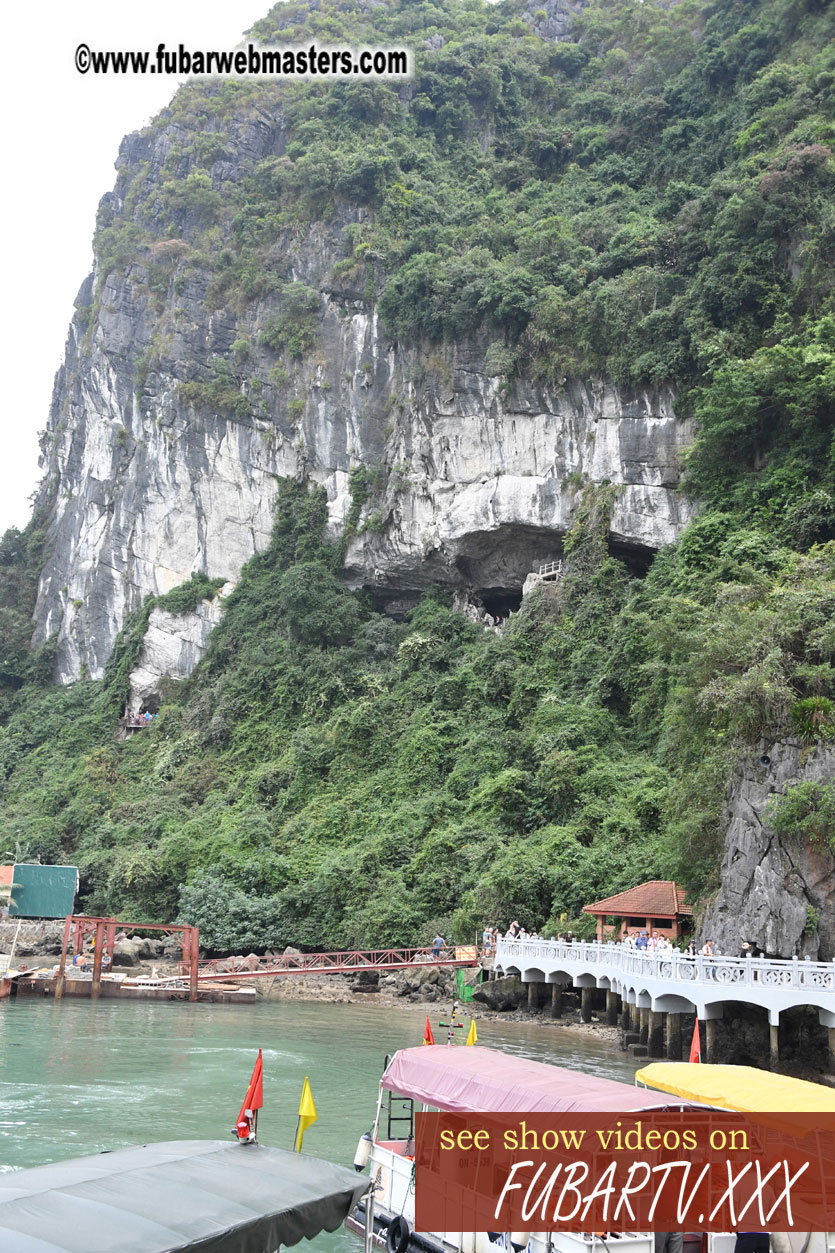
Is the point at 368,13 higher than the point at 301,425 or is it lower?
higher

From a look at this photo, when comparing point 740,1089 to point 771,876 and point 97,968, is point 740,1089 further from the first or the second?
point 97,968

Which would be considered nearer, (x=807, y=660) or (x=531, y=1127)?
(x=531, y=1127)

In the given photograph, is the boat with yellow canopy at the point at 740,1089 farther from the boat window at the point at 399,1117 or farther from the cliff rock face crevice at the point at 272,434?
the cliff rock face crevice at the point at 272,434

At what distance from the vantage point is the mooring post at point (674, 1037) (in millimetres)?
17656

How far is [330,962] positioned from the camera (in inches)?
1222

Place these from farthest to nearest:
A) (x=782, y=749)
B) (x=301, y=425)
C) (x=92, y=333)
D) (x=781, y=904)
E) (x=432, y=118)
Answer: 1. (x=92, y=333)
2. (x=432, y=118)
3. (x=301, y=425)
4. (x=782, y=749)
5. (x=781, y=904)

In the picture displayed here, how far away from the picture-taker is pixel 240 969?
2950 cm

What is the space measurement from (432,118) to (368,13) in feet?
41.8

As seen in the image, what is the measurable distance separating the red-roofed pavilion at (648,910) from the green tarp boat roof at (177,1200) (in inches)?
591

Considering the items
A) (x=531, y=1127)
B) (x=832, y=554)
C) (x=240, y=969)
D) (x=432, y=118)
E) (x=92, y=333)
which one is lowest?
(x=240, y=969)

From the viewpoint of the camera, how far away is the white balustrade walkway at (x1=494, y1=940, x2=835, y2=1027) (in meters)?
15.7

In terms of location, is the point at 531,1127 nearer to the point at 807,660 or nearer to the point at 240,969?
the point at 807,660

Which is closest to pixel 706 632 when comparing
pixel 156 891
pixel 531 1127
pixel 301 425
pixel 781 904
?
pixel 781 904

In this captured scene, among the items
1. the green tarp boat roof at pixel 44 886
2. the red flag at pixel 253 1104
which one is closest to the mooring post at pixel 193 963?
the green tarp boat roof at pixel 44 886
